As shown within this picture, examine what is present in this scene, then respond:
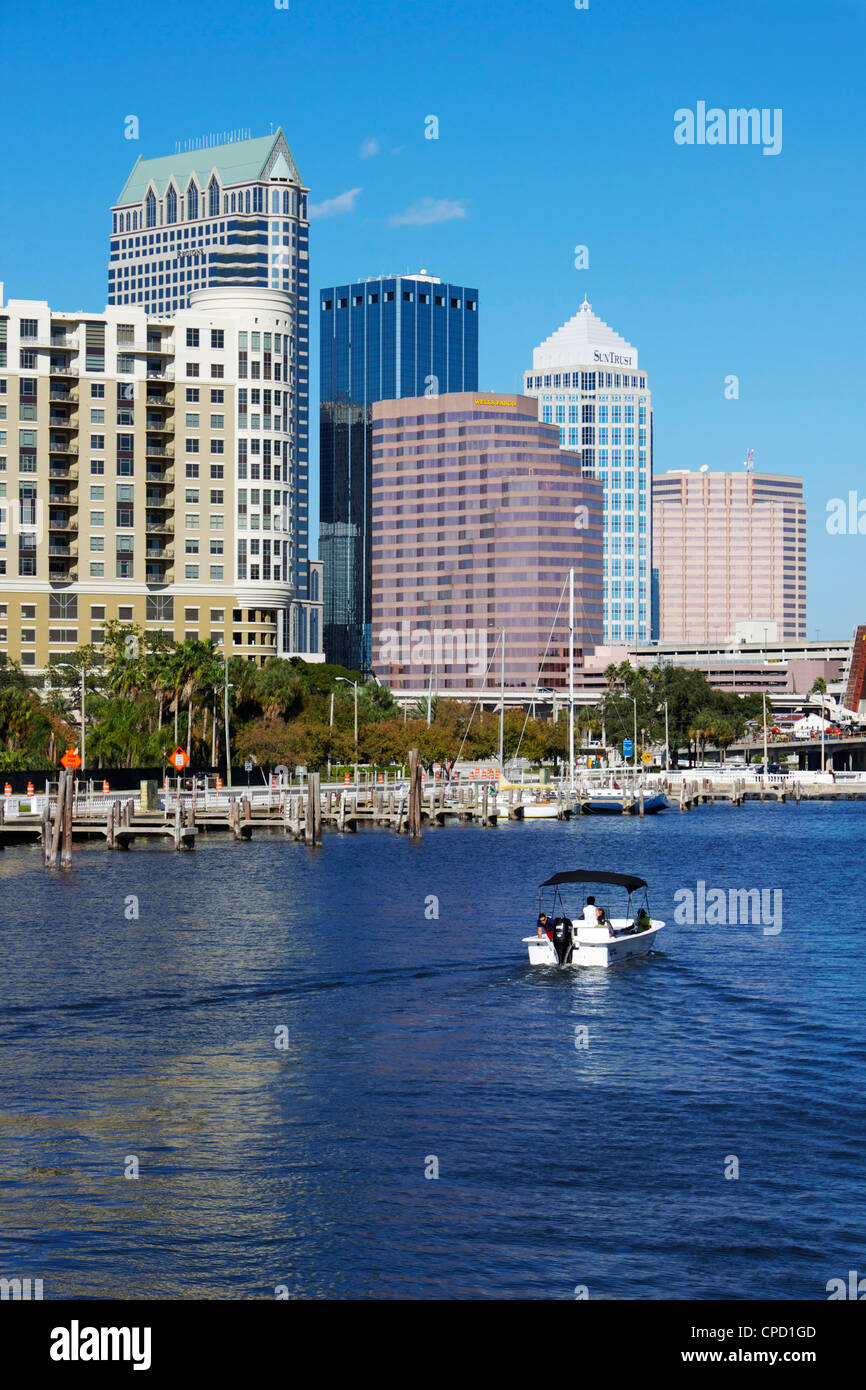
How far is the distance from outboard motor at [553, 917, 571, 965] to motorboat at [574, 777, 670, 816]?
326ft

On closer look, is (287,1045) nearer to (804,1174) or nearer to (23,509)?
(804,1174)

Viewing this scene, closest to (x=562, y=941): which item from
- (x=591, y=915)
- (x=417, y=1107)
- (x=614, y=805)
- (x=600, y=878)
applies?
(x=591, y=915)

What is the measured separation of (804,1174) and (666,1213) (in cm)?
398

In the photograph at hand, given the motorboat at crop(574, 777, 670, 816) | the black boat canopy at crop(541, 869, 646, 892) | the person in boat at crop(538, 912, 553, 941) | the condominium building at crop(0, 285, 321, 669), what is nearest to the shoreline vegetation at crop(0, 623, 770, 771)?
the condominium building at crop(0, 285, 321, 669)

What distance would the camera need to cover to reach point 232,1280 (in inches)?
1061

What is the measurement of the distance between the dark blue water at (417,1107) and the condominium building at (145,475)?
112 m

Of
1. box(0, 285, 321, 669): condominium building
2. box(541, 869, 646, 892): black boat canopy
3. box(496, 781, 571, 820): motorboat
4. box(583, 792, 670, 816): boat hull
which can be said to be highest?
box(0, 285, 321, 669): condominium building

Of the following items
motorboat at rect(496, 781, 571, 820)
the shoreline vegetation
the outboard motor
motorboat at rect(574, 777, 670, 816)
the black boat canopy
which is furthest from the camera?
motorboat at rect(574, 777, 670, 816)

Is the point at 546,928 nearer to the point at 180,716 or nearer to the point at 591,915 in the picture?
the point at 591,915

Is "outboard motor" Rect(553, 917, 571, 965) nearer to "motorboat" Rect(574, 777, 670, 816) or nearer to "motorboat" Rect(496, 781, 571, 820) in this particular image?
"motorboat" Rect(496, 781, 571, 820)

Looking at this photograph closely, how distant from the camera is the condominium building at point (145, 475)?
177750mm

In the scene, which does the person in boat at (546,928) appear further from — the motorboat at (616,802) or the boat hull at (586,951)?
the motorboat at (616,802)

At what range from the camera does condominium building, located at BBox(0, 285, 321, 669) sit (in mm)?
177750
